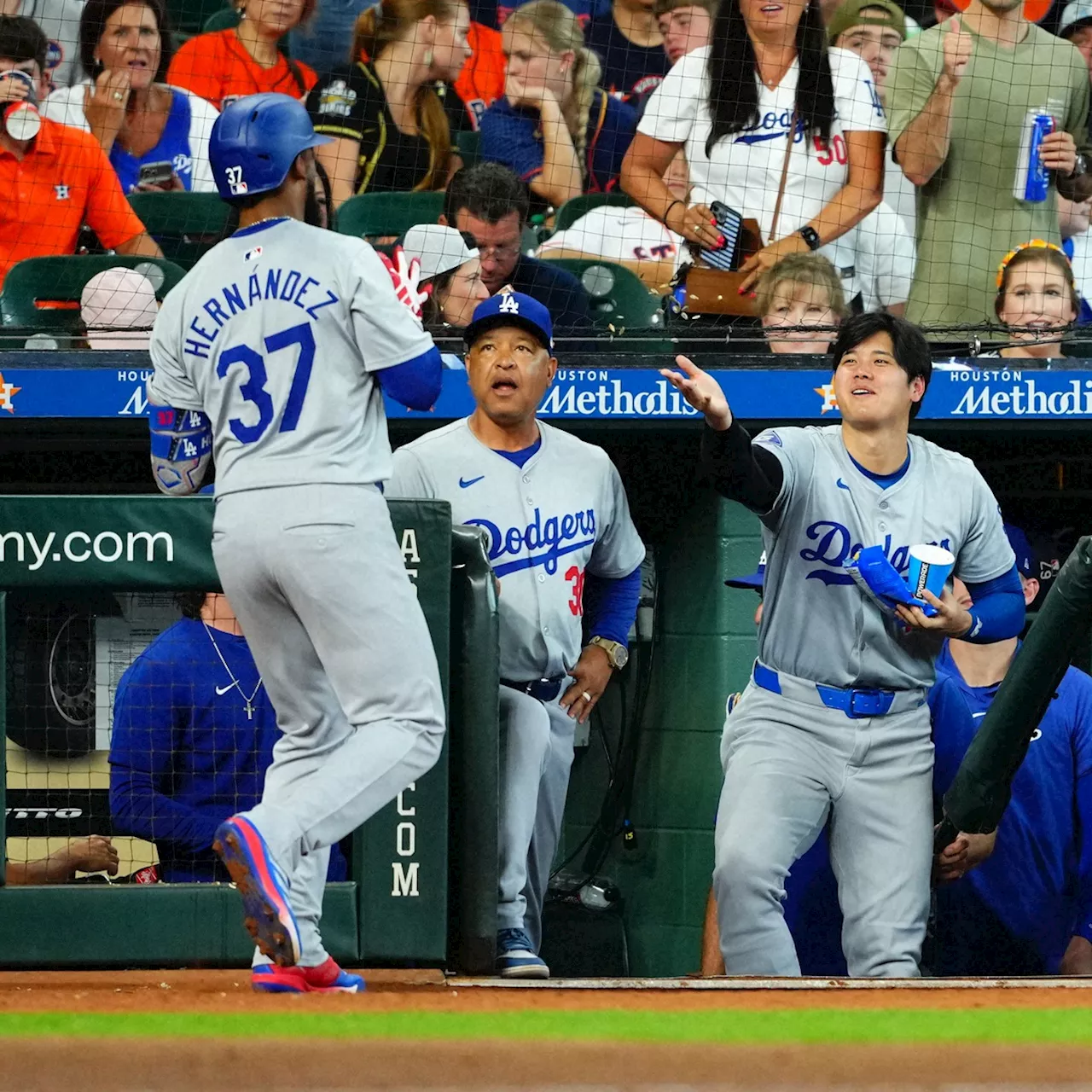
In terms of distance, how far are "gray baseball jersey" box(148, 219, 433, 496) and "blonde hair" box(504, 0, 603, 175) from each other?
350cm

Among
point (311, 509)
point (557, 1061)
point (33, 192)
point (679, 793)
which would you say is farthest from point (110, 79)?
point (557, 1061)

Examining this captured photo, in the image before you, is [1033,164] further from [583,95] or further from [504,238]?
[504,238]

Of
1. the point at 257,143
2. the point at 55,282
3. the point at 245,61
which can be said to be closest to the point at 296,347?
the point at 257,143

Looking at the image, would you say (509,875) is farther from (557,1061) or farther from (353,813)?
(557,1061)

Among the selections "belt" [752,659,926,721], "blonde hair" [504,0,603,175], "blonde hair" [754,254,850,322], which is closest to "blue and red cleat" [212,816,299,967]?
"belt" [752,659,926,721]

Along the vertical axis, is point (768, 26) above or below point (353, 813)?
above

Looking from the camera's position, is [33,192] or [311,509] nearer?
[311,509]

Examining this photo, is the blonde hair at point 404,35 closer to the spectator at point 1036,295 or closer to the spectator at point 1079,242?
the spectator at point 1036,295

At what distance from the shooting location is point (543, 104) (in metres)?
6.28

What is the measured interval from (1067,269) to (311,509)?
3.37 metres

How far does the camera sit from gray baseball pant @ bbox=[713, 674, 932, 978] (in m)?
3.49

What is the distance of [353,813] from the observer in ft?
9.53

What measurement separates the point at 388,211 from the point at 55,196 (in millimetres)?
1134

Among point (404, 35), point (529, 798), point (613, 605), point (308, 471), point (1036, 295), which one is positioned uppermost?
point (404, 35)
